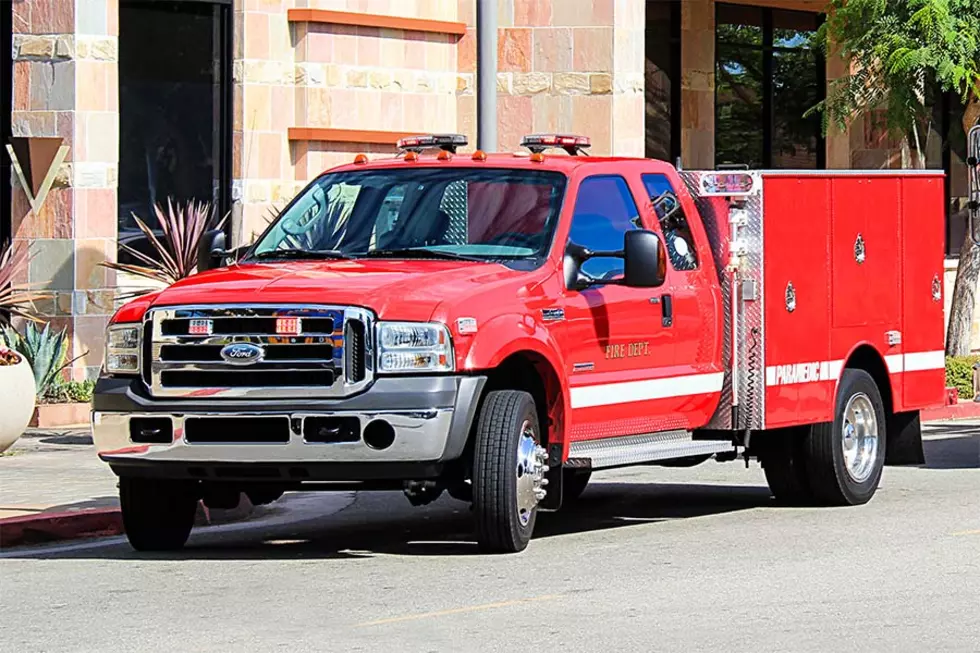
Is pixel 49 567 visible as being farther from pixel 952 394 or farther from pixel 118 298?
pixel 952 394

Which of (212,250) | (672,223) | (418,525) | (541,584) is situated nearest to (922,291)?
(672,223)

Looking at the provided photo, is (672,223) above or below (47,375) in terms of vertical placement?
above

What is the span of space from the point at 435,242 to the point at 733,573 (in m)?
2.66

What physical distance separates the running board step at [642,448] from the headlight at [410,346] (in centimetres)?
142

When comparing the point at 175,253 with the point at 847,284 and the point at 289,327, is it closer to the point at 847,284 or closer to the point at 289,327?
the point at 847,284

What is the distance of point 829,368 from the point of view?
1391 centimetres

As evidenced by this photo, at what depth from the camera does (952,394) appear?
23312 millimetres

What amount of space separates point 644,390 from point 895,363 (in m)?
2.95

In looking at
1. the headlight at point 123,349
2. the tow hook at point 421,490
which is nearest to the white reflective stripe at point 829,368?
the tow hook at point 421,490

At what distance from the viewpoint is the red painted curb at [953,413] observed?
73.3 feet

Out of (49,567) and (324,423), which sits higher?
(324,423)

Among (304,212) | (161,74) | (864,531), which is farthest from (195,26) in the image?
(864,531)

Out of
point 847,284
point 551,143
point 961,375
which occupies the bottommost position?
point 961,375

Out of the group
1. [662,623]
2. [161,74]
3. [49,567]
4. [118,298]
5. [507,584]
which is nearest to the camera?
[662,623]
